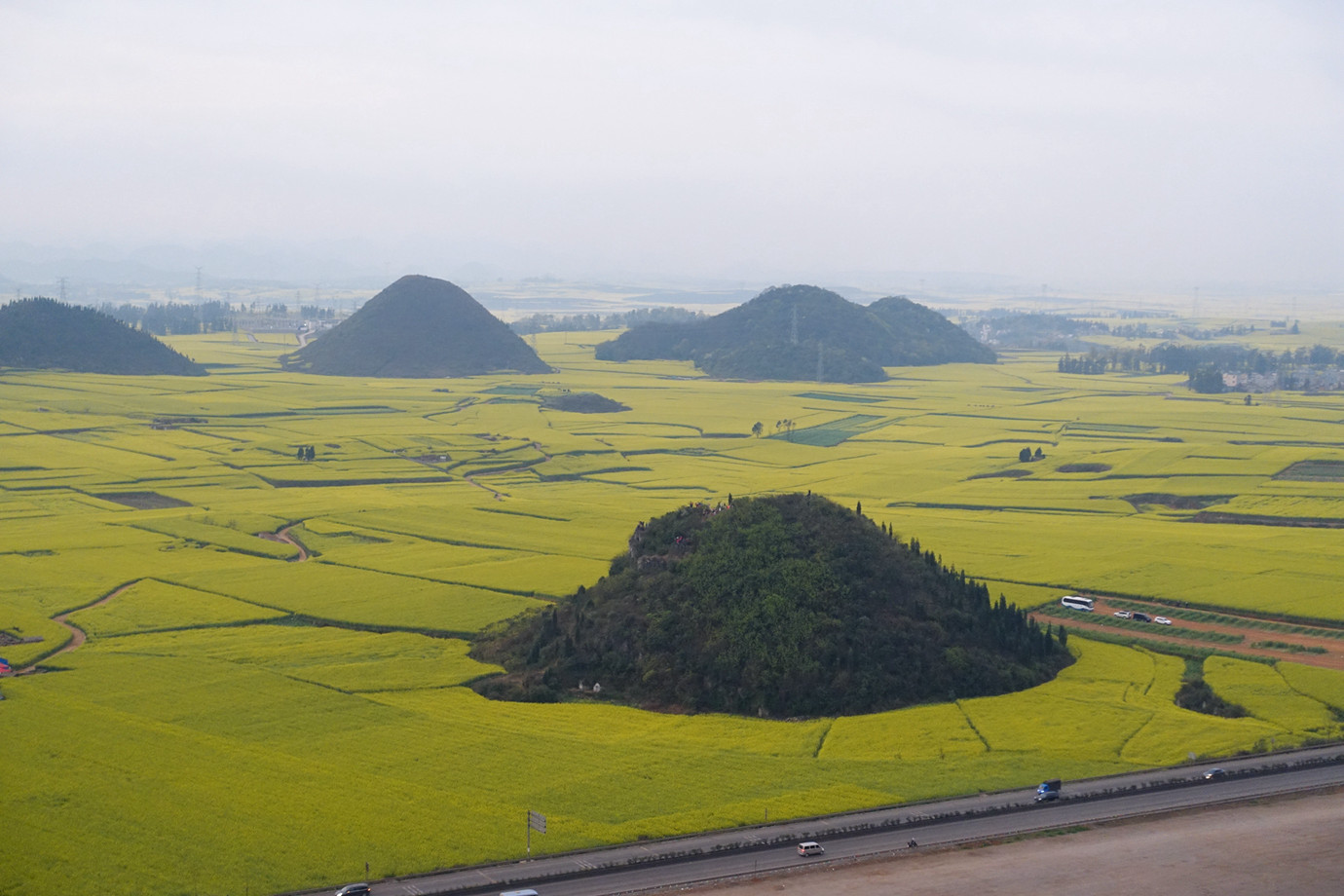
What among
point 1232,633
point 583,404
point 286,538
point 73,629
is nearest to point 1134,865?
point 1232,633

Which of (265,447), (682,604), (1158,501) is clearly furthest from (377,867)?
(265,447)

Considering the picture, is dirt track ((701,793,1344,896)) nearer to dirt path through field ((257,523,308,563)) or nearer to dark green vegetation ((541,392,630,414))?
dirt path through field ((257,523,308,563))

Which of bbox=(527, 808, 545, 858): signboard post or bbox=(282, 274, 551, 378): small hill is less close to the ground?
bbox=(282, 274, 551, 378): small hill

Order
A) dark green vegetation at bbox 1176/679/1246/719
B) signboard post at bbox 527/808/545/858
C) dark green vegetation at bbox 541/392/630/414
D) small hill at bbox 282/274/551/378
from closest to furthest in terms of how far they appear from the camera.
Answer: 1. signboard post at bbox 527/808/545/858
2. dark green vegetation at bbox 1176/679/1246/719
3. dark green vegetation at bbox 541/392/630/414
4. small hill at bbox 282/274/551/378

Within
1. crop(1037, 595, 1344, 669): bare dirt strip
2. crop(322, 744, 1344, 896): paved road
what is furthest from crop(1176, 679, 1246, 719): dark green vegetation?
crop(1037, 595, 1344, 669): bare dirt strip

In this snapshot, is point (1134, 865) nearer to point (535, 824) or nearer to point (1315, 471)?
point (535, 824)

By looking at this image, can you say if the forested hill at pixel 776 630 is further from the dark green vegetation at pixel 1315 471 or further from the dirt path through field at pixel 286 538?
the dark green vegetation at pixel 1315 471
